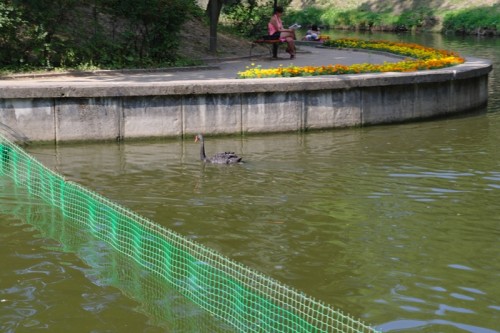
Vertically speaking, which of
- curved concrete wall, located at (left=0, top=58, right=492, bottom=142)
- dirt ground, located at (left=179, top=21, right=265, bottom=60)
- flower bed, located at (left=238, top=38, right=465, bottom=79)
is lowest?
curved concrete wall, located at (left=0, top=58, right=492, bottom=142)

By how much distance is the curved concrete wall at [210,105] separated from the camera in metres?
16.2

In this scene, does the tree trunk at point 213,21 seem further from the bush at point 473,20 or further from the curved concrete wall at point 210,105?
the bush at point 473,20

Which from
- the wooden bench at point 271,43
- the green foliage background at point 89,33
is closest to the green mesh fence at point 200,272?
the green foliage background at point 89,33

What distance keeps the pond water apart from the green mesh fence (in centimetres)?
26

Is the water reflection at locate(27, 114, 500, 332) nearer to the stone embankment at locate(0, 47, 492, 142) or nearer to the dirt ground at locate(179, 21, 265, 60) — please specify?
the stone embankment at locate(0, 47, 492, 142)

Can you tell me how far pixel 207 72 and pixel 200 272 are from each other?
12.2 m

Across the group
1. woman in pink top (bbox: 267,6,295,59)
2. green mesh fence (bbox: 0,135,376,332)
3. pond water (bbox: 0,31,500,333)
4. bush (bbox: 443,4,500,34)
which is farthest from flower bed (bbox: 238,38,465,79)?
bush (bbox: 443,4,500,34)

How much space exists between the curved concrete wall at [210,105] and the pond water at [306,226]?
1.13 feet

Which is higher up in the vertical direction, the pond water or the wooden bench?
the wooden bench

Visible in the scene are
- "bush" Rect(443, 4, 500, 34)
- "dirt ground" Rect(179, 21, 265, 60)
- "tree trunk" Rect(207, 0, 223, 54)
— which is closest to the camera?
"tree trunk" Rect(207, 0, 223, 54)

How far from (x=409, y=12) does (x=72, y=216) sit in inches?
1952

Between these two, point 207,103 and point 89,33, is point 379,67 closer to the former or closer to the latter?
point 207,103

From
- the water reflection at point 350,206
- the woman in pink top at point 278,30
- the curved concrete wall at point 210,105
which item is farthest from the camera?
the woman in pink top at point 278,30

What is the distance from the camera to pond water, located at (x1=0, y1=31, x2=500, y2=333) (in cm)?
842
